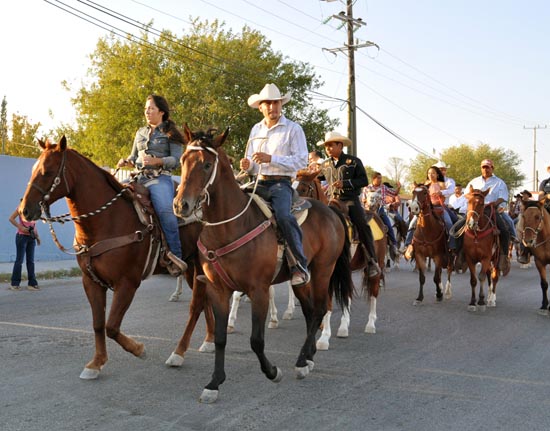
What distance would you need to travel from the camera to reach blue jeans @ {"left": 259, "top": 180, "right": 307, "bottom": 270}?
5.89m

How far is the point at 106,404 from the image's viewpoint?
197 inches

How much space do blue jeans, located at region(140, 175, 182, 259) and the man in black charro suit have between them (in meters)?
3.01

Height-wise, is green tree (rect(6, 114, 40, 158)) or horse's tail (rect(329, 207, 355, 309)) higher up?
green tree (rect(6, 114, 40, 158))

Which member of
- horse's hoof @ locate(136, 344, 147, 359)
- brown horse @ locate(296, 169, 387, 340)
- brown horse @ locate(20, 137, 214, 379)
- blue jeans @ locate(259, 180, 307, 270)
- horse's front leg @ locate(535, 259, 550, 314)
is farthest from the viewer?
horse's front leg @ locate(535, 259, 550, 314)

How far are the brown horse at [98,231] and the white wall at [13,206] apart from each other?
39.4ft

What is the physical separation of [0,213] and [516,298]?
13920 mm

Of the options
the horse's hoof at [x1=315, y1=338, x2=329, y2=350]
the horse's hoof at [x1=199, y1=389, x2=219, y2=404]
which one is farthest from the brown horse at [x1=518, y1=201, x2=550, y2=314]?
the horse's hoof at [x1=199, y1=389, x2=219, y2=404]

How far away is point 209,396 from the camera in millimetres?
5133

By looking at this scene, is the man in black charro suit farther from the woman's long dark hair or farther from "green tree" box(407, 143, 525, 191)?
"green tree" box(407, 143, 525, 191)

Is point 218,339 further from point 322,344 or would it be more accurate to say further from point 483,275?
point 483,275

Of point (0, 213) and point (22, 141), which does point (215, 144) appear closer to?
point (0, 213)

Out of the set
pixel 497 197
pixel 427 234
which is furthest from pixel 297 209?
pixel 497 197

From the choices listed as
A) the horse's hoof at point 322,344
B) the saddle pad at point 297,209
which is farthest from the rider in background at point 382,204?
the saddle pad at point 297,209

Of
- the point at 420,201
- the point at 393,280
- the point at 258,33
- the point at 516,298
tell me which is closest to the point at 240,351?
the point at 420,201
